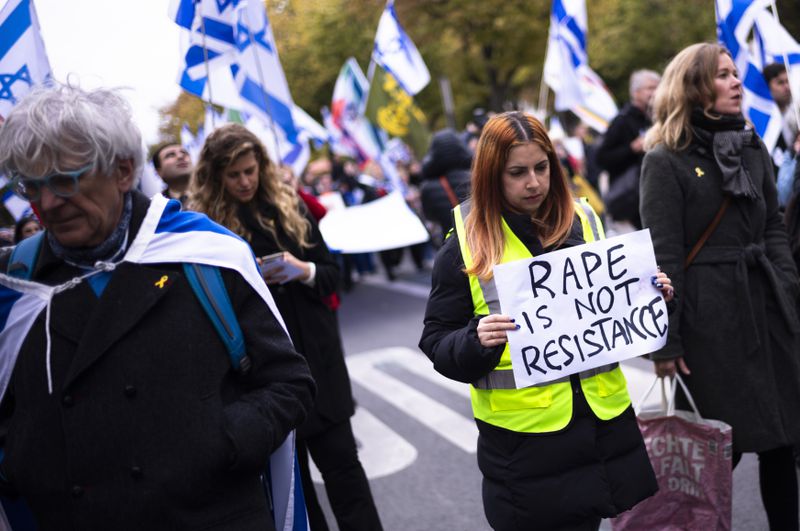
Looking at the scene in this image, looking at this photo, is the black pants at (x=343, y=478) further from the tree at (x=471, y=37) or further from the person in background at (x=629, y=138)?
the tree at (x=471, y=37)

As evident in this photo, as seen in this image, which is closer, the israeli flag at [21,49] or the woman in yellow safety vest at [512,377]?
the woman in yellow safety vest at [512,377]

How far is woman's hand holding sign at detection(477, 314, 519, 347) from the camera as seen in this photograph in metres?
2.59

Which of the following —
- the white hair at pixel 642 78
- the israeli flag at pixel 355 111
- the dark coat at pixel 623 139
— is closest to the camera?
the white hair at pixel 642 78

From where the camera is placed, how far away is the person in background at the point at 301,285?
3.86 meters

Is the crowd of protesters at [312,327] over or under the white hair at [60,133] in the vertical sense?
under

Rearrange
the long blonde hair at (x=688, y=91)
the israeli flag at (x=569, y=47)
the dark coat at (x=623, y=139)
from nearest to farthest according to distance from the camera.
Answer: the long blonde hair at (x=688, y=91) < the dark coat at (x=623, y=139) < the israeli flag at (x=569, y=47)

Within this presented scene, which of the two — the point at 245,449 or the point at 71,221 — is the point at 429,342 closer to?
the point at 245,449

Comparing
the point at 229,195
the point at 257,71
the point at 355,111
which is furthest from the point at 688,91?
the point at 355,111

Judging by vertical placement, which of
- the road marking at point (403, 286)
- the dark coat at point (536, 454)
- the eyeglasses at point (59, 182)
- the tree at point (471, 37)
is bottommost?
the road marking at point (403, 286)

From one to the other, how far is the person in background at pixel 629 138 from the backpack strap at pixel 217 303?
5125 mm

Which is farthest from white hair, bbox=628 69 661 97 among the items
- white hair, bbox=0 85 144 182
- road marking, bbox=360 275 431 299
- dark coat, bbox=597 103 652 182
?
road marking, bbox=360 275 431 299

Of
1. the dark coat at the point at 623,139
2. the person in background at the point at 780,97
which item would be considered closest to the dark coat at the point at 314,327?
the person in background at the point at 780,97

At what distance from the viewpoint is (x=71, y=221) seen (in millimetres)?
2098

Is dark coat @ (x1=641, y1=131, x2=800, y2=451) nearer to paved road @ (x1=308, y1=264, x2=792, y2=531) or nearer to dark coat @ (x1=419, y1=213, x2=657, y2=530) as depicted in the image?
dark coat @ (x1=419, y1=213, x2=657, y2=530)
